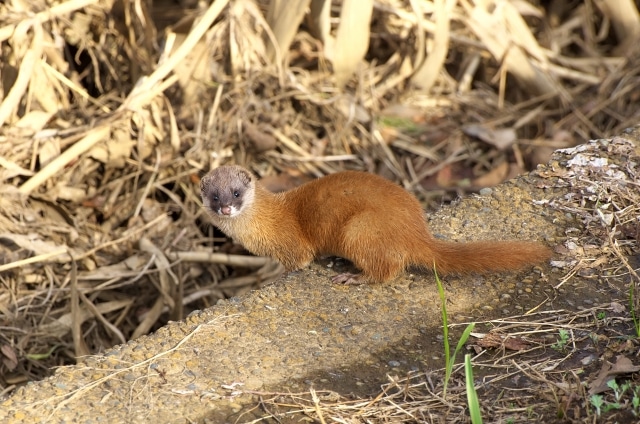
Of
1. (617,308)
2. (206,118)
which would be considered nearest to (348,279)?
(617,308)

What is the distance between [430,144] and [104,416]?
3.65m

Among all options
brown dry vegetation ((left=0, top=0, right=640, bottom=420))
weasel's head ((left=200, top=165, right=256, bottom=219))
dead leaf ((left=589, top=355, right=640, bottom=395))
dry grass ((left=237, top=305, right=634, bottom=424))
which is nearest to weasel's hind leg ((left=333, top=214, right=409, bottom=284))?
dry grass ((left=237, top=305, right=634, bottom=424))

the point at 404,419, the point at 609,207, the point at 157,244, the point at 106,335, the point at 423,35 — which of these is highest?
the point at 423,35

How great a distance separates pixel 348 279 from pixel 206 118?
2267 millimetres

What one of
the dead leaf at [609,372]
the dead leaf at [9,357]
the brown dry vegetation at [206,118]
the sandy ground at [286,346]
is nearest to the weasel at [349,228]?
the sandy ground at [286,346]

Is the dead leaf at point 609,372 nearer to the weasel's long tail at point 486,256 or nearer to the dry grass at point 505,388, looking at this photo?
the dry grass at point 505,388

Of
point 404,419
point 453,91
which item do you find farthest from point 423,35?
point 404,419

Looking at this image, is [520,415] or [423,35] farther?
[423,35]

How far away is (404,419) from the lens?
274 cm

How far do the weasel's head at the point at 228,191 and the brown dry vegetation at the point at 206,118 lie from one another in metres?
0.81

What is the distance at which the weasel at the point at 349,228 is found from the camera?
11.3 ft

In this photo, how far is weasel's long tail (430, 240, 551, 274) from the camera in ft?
11.1

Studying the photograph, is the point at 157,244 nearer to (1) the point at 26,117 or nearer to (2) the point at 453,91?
(1) the point at 26,117

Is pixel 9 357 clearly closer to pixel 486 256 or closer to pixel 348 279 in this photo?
pixel 348 279
